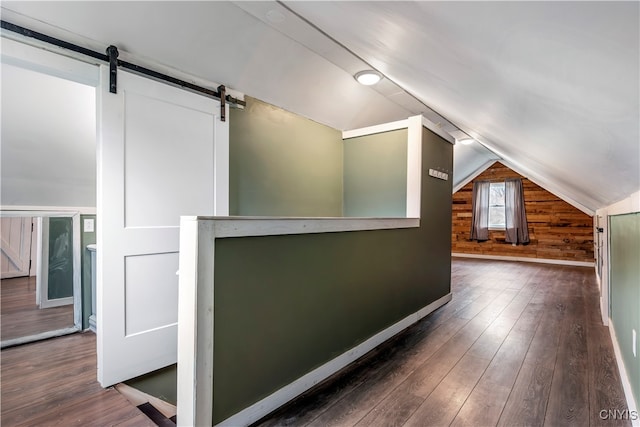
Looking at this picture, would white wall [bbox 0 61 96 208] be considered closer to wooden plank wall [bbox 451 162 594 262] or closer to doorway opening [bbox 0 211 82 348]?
doorway opening [bbox 0 211 82 348]

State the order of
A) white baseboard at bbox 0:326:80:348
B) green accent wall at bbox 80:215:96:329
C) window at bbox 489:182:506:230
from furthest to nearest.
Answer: window at bbox 489:182:506:230 → green accent wall at bbox 80:215:96:329 → white baseboard at bbox 0:326:80:348

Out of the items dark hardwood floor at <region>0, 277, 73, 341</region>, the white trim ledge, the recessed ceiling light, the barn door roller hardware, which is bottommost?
dark hardwood floor at <region>0, 277, 73, 341</region>

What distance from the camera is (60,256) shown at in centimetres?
297

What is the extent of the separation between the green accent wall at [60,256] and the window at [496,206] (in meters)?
7.79

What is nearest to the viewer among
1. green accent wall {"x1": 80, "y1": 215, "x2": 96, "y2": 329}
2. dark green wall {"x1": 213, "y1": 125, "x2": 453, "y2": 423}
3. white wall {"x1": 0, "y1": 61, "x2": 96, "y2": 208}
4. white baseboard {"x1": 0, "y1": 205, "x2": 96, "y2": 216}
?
dark green wall {"x1": 213, "y1": 125, "x2": 453, "y2": 423}

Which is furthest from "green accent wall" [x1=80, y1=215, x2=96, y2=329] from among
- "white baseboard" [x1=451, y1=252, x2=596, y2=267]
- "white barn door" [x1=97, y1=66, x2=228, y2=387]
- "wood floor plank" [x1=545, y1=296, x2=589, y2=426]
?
"white baseboard" [x1=451, y1=252, x2=596, y2=267]

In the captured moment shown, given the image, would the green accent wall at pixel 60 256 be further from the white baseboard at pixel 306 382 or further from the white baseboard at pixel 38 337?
the white baseboard at pixel 306 382

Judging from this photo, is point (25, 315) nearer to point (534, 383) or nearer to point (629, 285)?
point (534, 383)

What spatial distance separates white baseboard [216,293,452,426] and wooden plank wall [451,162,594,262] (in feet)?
18.6

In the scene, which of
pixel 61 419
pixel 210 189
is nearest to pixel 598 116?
pixel 210 189

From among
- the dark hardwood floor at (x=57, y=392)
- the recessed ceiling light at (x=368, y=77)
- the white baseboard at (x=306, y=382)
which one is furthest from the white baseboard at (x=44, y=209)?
the recessed ceiling light at (x=368, y=77)

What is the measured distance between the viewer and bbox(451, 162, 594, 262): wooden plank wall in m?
6.33

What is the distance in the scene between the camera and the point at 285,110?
283 cm

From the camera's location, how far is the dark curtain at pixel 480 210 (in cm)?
730
